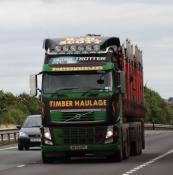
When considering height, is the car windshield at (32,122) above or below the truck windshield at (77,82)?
below

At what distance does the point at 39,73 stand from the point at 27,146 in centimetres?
1291

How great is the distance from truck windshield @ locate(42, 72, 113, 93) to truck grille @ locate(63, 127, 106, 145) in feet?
3.96

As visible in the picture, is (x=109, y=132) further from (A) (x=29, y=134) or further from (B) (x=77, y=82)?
(A) (x=29, y=134)

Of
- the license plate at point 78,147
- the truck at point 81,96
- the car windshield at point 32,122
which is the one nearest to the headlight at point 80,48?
the truck at point 81,96

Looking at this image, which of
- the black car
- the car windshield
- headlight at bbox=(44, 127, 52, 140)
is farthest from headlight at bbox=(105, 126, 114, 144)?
the car windshield

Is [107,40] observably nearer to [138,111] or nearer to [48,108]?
[48,108]

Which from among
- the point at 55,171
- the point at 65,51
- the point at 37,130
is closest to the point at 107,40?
the point at 65,51

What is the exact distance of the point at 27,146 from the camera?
38.9 m

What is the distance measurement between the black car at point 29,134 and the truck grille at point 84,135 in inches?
464

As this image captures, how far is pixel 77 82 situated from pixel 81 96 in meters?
0.45

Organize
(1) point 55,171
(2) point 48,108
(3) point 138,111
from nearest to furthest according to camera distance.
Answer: (1) point 55,171
(2) point 48,108
(3) point 138,111

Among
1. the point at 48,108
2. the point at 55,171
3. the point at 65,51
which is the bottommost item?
the point at 55,171

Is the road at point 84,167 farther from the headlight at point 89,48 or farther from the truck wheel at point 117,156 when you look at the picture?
the headlight at point 89,48

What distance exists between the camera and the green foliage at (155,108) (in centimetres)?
13450
